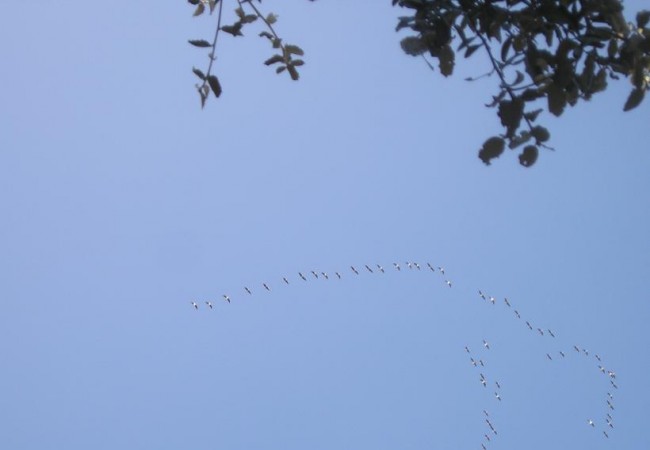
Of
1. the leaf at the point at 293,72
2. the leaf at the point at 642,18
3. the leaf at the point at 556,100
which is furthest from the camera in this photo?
the leaf at the point at 293,72

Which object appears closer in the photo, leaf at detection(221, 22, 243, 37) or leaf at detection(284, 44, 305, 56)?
leaf at detection(221, 22, 243, 37)

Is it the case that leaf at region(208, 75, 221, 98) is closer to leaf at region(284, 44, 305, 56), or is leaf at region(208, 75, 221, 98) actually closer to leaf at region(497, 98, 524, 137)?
leaf at region(284, 44, 305, 56)

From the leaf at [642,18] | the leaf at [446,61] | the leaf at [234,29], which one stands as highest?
the leaf at [642,18]

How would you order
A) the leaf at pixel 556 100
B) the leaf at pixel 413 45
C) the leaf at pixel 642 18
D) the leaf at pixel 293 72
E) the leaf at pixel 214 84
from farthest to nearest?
the leaf at pixel 293 72
the leaf at pixel 214 84
the leaf at pixel 413 45
the leaf at pixel 556 100
the leaf at pixel 642 18

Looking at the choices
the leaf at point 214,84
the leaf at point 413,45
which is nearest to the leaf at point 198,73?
the leaf at point 214,84

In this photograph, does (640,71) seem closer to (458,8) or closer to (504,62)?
(504,62)

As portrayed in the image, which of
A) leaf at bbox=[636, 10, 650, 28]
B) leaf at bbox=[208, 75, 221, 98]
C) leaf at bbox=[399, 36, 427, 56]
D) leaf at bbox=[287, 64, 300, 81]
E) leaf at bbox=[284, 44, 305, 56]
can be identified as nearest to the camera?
leaf at bbox=[636, 10, 650, 28]

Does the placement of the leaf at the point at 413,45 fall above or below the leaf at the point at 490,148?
above

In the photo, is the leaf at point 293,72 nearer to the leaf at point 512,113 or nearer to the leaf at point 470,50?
the leaf at point 470,50

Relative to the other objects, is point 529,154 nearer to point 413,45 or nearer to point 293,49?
point 413,45

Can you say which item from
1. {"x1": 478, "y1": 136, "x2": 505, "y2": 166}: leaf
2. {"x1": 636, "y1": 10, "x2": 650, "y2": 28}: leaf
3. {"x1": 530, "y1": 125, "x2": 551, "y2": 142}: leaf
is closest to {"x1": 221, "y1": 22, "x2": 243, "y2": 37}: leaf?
{"x1": 478, "y1": 136, "x2": 505, "y2": 166}: leaf

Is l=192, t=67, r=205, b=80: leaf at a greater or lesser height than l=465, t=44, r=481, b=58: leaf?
lesser

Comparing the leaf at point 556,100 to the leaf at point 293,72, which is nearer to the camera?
the leaf at point 556,100

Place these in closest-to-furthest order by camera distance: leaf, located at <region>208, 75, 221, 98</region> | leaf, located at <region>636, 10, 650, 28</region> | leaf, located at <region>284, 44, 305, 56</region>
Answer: leaf, located at <region>636, 10, 650, 28</region> < leaf, located at <region>208, 75, 221, 98</region> < leaf, located at <region>284, 44, 305, 56</region>
